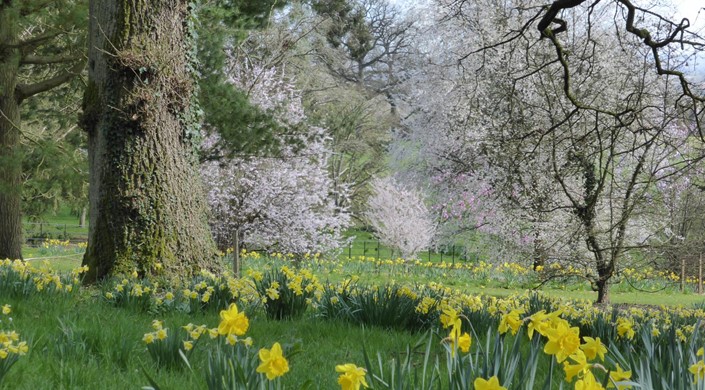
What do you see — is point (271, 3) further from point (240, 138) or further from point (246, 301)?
point (246, 301)

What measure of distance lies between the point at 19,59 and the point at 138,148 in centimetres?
415

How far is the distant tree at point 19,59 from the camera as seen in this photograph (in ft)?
25.1

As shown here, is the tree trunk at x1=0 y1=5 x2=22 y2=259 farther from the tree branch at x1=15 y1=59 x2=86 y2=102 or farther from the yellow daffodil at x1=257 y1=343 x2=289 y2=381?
the yellow daffodil at x1=257 y1=343 x2=289 y2=381

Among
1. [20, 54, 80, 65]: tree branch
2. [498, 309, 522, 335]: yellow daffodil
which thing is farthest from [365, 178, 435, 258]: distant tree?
[498, 309, 522, 335]: yellow daffodil

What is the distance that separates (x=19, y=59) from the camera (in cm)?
820

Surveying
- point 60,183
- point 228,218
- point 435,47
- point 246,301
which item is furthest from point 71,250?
point 246,301

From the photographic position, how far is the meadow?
1654 millimetres

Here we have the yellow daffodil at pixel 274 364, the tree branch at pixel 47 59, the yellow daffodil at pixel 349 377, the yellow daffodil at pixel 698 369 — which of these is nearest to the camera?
the yellow daffodil at pixel 349 377

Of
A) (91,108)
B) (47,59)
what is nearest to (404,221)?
(47,59)

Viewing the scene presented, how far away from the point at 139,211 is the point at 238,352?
11.9 ft

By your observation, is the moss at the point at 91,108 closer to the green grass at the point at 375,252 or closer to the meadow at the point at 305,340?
the meadow at the point at 305,340

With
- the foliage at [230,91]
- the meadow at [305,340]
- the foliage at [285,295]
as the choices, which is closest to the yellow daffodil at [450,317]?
the meadow at [305,340]

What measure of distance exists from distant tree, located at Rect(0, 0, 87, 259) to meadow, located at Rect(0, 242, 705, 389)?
4261 millimetres

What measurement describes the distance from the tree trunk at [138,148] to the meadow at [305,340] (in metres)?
0.42
